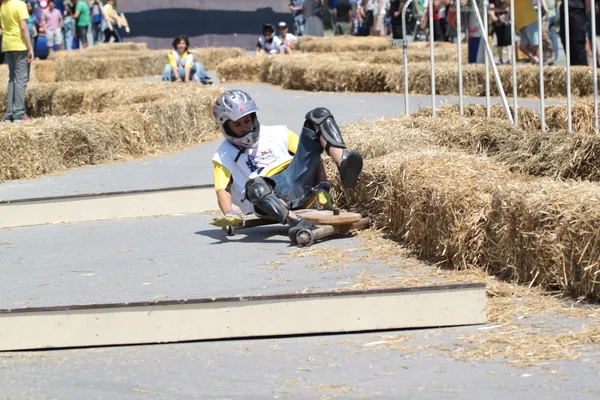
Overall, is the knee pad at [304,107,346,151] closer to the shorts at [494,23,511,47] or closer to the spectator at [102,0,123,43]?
the shorts at [494,23,511,47]

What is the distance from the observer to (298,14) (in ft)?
118

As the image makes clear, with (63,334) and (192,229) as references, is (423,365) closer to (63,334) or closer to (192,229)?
(63,334)

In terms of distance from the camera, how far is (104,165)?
11891mm

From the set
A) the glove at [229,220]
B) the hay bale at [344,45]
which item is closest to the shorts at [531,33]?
the glove at [229,220]

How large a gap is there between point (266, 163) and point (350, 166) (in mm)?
882

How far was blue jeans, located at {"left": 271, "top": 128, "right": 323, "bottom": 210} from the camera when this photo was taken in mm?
7211

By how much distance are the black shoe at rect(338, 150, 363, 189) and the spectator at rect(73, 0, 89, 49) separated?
2482 centimetres

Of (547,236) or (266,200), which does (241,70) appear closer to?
(266,200)

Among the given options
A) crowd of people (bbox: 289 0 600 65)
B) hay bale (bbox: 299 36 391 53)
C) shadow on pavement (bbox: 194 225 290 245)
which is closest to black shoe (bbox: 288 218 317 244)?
shadow on pavement (bbox: 194 225 290 245)

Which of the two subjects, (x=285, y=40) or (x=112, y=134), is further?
(x=285, y=40)

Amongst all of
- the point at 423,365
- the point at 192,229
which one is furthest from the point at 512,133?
the point at 423,365

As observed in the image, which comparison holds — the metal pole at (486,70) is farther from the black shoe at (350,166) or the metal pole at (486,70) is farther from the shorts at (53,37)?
the shorts at (53,37)

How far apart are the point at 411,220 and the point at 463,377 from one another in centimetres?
239

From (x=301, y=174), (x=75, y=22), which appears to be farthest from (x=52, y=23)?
(x=301, y=174)
